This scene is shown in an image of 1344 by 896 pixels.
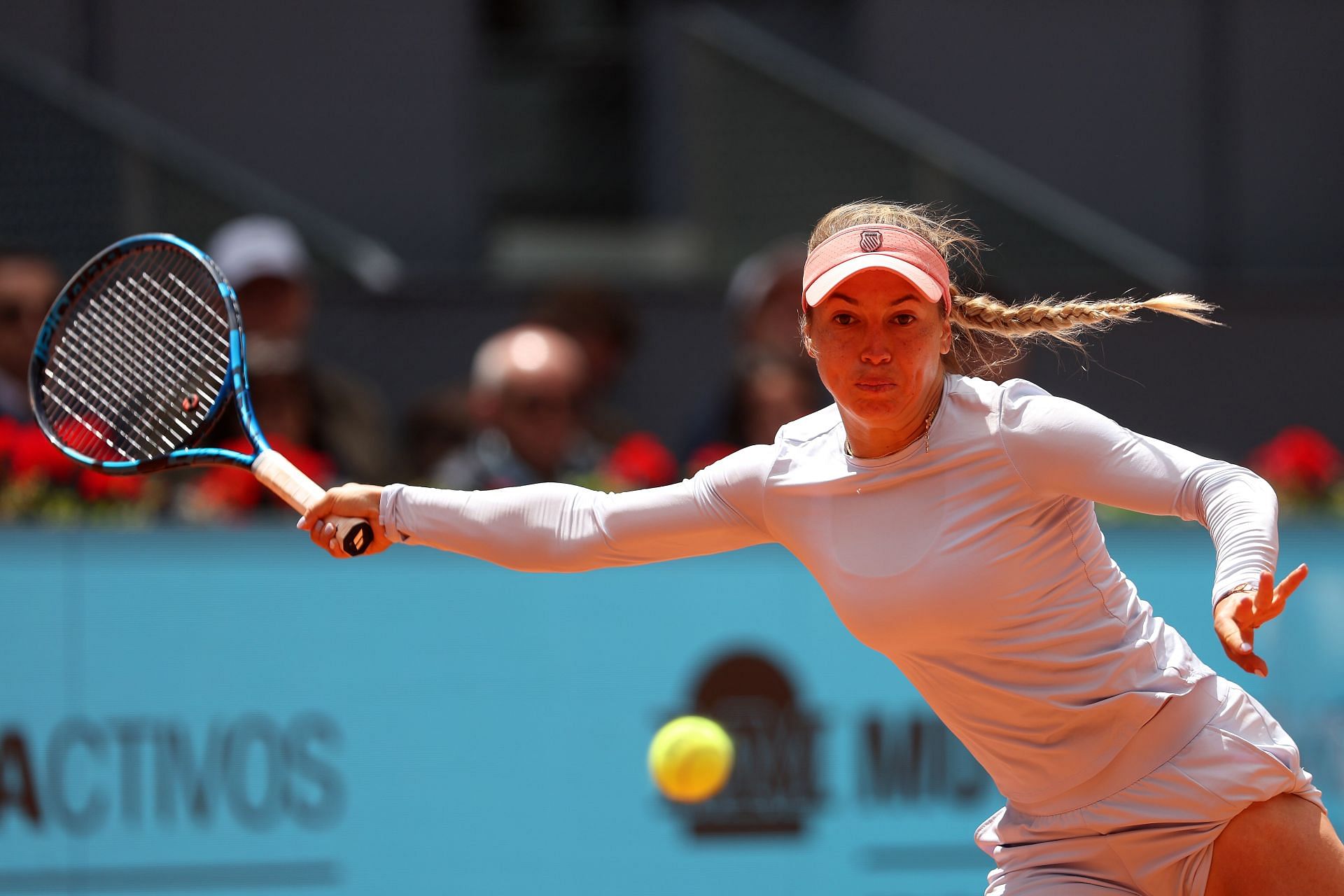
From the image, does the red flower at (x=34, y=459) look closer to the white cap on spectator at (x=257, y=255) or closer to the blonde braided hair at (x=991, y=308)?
the white cap on spectator at (x=257, y=255)

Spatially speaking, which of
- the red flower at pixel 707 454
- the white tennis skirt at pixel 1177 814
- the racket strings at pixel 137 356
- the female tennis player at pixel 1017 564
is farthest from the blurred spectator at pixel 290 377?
the white tennis skirt at pixel 1177 814

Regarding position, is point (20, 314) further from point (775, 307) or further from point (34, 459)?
point (775, 307)

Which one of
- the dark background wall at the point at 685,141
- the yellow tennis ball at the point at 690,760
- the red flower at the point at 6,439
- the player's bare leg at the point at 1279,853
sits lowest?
the player's bare leg at the point at 1279,853

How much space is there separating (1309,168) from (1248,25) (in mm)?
808

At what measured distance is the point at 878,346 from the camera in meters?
3.06

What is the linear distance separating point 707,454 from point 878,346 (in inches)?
116

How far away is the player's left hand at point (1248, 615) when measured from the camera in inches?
104

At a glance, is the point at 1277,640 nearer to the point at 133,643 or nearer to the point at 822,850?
the point at 822,850

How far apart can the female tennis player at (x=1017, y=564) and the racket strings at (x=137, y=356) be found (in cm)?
90

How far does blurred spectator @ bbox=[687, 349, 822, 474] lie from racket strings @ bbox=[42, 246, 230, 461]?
8.10 feet

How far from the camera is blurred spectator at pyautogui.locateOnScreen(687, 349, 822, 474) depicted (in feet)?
20.6

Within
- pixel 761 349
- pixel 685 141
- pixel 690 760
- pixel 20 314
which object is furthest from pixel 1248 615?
pixel 685 141

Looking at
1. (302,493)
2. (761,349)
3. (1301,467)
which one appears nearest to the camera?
(302,493)

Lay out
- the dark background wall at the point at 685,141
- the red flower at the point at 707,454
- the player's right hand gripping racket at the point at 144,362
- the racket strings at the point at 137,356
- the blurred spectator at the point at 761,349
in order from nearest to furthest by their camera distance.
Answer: the player's right hand gripping racket at the point at 144,362 < the racket strings at the point at 137,356 < the red flower at the point at 707,454 < the blurred spectator at the point at 761,349 < the dark background wall at the point at 685,141
